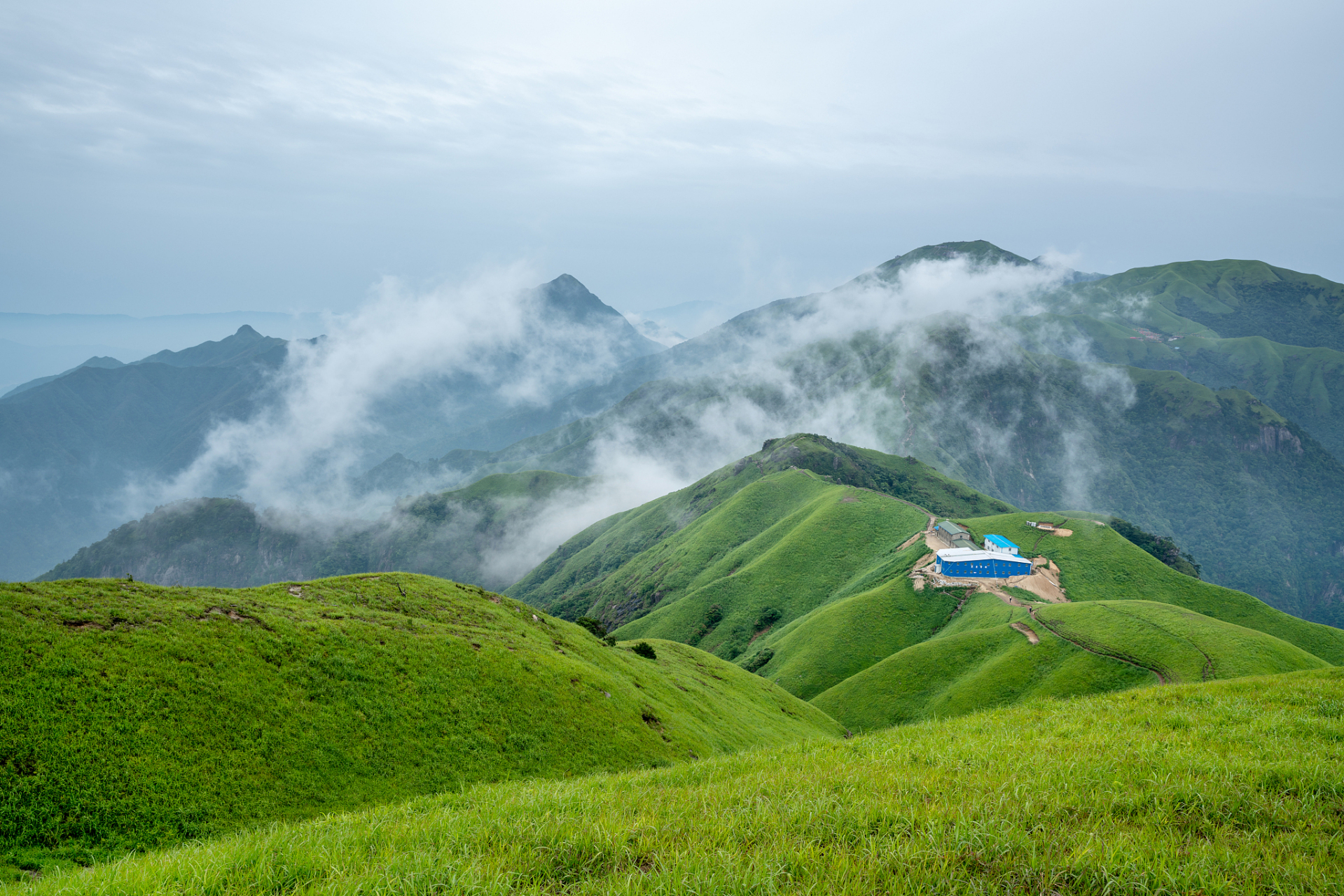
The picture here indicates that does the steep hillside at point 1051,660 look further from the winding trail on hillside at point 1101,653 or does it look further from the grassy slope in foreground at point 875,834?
the grassy slope in foreground at point 875,834

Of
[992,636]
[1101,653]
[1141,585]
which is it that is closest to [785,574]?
[992,636]

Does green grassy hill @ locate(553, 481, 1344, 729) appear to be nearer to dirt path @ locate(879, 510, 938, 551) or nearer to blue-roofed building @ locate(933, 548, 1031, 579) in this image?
dirt path @ locate(879, 510, 938, 551)

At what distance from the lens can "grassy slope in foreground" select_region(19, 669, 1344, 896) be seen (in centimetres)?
780

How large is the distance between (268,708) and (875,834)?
27759 millimetres

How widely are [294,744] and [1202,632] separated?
8543cm

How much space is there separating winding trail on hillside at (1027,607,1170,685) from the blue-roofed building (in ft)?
75.3

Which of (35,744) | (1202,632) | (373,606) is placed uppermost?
(35,744)

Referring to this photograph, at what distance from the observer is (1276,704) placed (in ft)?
58.5

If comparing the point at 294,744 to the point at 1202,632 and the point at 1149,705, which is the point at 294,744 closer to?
the point at 1149,705

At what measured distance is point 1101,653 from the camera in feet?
228

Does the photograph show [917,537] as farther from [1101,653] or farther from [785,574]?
[1101,653]

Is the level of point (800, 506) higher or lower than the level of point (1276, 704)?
lower

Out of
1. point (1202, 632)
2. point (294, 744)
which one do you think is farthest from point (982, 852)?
point (1202, 632)

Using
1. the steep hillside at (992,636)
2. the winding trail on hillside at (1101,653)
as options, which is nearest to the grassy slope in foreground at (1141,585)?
the steep hillside at (992,636)
